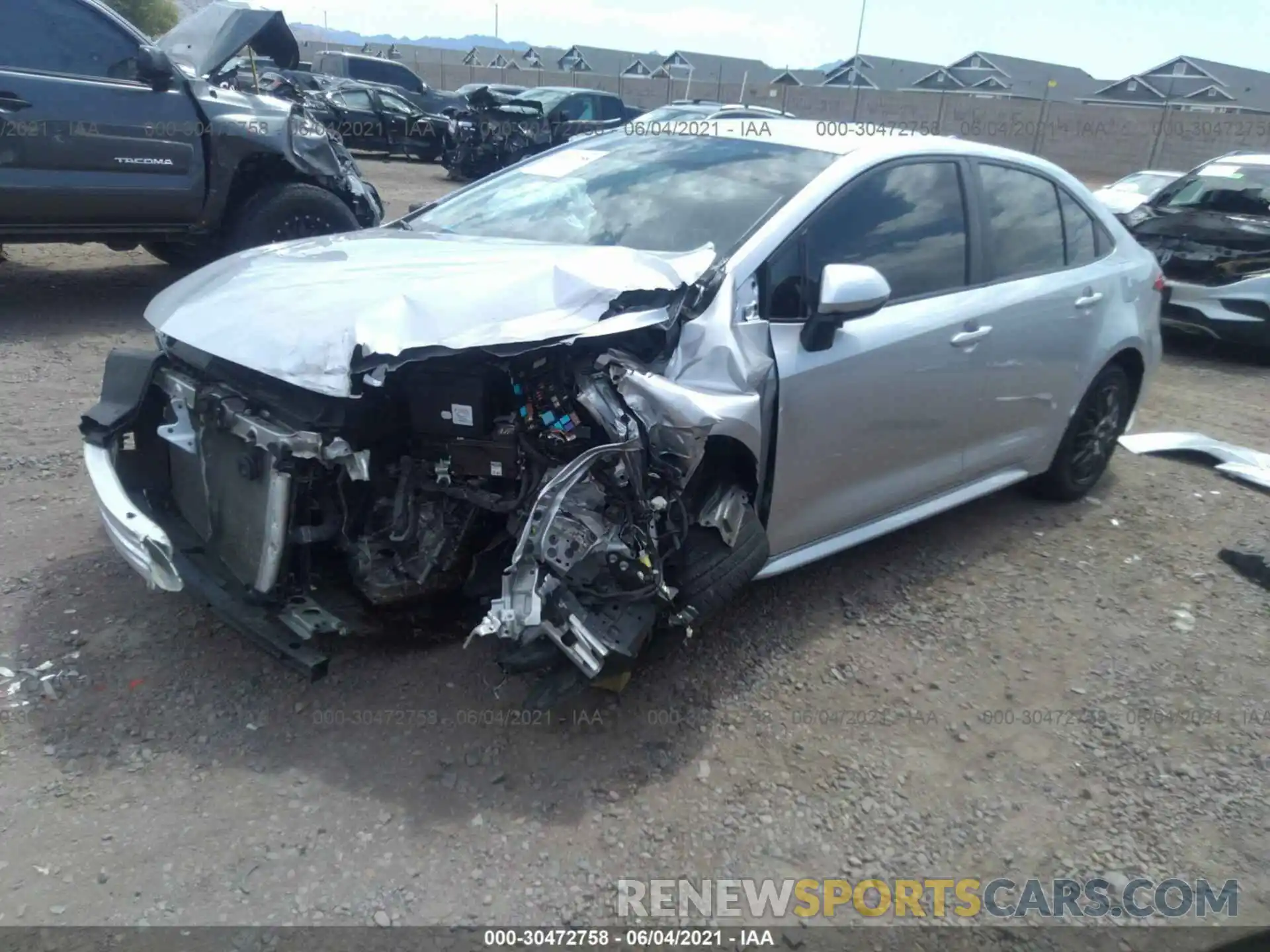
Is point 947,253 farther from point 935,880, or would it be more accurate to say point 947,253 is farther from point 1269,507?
point 1269,507

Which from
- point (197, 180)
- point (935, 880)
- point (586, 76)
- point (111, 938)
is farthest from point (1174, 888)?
point (586, 76)

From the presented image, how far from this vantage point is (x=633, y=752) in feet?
9.50

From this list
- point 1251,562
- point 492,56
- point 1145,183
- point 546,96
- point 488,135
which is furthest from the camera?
point 492,56

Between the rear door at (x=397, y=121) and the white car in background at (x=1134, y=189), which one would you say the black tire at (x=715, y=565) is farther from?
the rear door at (x=397, y=121)

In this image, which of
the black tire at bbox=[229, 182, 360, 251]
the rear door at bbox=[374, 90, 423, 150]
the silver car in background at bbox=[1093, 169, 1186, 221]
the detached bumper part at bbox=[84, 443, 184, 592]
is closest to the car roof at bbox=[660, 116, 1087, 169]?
the detached bumper part at bbox=[84, 443, 184, 592]

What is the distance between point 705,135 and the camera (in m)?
3.94

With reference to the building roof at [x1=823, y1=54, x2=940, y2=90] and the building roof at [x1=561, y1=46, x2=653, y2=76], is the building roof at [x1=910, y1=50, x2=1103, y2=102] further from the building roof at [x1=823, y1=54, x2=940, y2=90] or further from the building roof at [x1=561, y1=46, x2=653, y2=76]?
the building roof at [x1=561, y1=46, x2=653, y2=76]

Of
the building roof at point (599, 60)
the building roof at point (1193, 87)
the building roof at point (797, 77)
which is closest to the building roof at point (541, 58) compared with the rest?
the building roof at point (599, 60)

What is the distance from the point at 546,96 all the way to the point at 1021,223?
54.5 ft

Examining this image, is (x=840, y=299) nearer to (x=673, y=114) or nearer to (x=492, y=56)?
(x=673, y=114)

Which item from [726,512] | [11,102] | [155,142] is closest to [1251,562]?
[726,512]

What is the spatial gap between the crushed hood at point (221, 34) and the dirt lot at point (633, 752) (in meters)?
3.88

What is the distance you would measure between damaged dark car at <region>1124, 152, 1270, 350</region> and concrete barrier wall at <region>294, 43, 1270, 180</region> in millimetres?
17408

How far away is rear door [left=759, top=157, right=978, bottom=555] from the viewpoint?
3.21 metres
